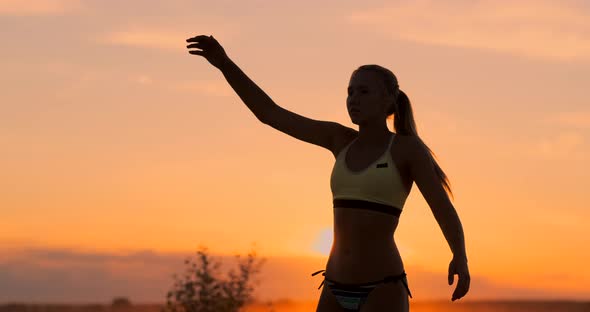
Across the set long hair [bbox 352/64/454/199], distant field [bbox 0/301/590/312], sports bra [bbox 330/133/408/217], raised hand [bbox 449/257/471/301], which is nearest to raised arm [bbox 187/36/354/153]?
long hair [bbox 352/64/454/199]

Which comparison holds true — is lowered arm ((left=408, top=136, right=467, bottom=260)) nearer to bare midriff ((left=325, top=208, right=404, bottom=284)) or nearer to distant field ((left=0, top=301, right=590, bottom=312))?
bare midriff ((left=325, top=208, right=404, bottom=284))

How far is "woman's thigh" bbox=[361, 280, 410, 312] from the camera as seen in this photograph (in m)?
8.30

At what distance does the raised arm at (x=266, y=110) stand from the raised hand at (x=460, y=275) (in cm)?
128

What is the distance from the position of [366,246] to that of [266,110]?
5.01ft

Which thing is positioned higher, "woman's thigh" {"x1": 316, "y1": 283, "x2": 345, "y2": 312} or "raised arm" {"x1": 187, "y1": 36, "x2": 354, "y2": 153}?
"raised arm" {"x1": 187, "y1": 36, "x2": 354, "y2": 153}

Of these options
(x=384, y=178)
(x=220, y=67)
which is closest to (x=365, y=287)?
(x=384, y=178)

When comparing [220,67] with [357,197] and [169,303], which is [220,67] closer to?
[357,197]

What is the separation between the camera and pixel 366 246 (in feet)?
Answer: 27.2

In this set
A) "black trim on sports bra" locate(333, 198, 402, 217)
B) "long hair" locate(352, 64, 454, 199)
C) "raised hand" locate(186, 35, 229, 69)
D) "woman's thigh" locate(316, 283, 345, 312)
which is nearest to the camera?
"black trim on sports bra" locate(333, 198, 402, 217)

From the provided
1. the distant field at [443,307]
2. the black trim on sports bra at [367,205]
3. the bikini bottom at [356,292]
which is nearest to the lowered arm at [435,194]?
the black trim on sports bra at [367,205]

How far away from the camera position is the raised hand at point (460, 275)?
8.04m

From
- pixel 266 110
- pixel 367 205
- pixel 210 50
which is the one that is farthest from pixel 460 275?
pixel 210 50

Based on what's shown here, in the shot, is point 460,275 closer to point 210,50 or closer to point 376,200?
point 376,200

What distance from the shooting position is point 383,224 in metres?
8.32
